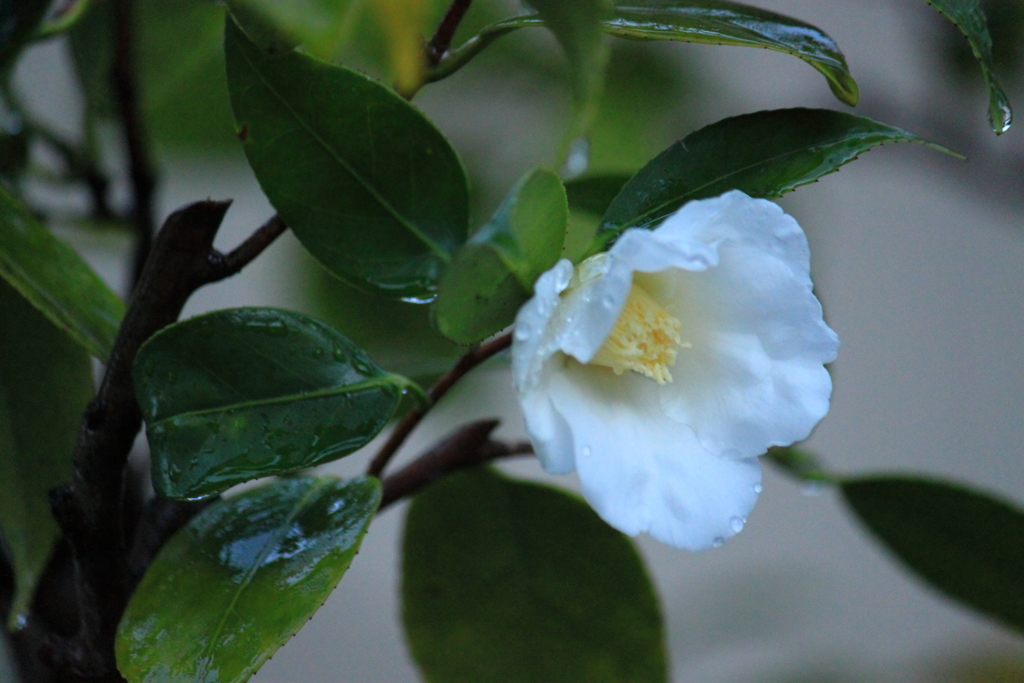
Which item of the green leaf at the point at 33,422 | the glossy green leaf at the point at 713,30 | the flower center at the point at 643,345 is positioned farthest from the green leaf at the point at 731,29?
the green leaf at the point at 33,422

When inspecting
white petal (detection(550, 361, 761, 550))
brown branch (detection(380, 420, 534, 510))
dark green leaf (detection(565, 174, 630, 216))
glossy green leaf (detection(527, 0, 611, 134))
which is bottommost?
brown branch (detection(380, 420, 534, 510))

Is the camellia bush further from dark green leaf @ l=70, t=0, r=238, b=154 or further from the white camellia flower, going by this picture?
dark green leaf @ l=70, t=0, r=238, b=154

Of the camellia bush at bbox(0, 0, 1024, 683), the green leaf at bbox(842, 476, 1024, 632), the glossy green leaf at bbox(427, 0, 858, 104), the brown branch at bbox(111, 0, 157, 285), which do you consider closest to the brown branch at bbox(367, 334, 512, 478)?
the camellia bush at bbox(0, 0, 1024, 683)

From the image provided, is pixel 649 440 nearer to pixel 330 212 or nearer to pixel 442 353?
pixel 330 212

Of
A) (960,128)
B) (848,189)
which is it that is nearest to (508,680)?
(960,128)

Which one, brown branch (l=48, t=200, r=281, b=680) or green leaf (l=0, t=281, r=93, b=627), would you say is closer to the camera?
brown branch (l=48, t=200, r=281, b=680)

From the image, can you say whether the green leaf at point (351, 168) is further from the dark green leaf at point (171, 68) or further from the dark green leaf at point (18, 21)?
the dark green leaf at point (171, 68)
